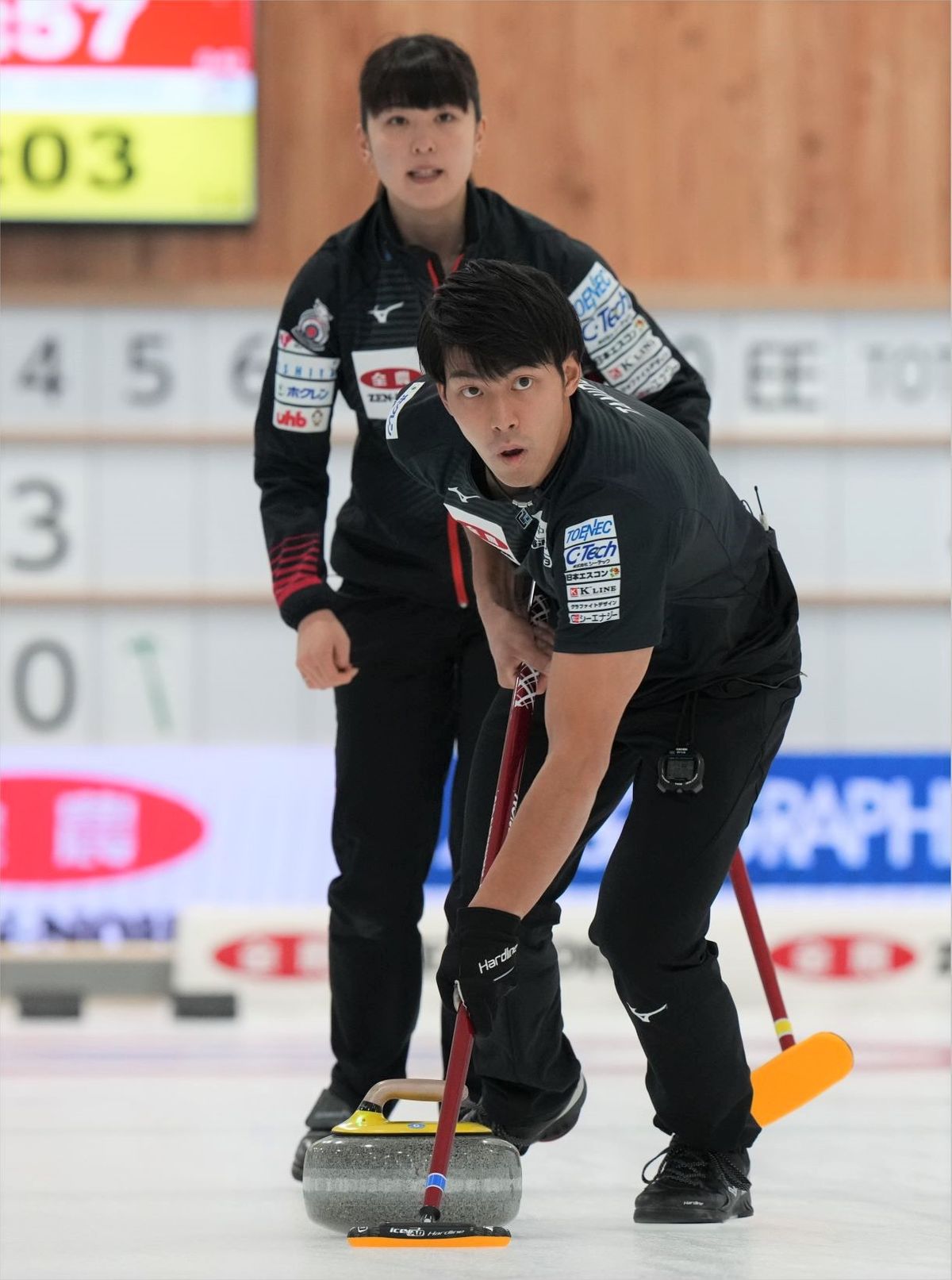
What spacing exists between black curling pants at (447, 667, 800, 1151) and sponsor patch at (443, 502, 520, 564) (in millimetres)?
270

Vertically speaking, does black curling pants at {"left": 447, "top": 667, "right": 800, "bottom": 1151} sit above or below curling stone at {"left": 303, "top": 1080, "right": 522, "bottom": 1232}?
above

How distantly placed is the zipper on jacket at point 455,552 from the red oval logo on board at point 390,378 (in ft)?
0.43

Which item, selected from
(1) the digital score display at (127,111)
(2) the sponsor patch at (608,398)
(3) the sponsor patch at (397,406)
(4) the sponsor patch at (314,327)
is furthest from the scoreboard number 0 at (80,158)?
(2) the sponsor patch at (608,398)

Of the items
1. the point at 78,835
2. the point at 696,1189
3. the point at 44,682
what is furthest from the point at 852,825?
the point at 696,1189

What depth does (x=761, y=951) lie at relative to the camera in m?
2.69

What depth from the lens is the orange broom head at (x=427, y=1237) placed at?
2025mm

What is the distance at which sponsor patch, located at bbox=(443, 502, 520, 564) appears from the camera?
217 centimetres

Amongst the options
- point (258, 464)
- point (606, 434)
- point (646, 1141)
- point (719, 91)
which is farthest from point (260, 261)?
point (606, 434)

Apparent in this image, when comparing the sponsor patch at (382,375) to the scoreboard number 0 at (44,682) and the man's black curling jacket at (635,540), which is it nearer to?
the man's black curling jacket at (635,540)

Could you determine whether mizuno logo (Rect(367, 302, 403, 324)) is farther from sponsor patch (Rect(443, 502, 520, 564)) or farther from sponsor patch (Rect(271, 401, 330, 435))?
sponsor patch (Rect(443, 502, 520, 564))

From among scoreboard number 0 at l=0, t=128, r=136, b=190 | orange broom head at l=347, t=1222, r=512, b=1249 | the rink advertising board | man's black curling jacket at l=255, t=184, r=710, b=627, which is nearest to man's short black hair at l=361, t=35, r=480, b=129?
man's black curling jacket at l=255, t=184, r=710, b=627

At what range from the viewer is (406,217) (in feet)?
8.67

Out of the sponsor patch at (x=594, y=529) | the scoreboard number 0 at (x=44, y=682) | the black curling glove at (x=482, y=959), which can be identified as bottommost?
the black curling glove at (x=482, y=959)

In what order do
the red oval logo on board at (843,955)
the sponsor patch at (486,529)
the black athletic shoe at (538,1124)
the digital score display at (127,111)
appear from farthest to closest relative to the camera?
the digital score display at (127,111), the red oval logo on board at (843,955), the black athletic shoe at (538,1124), the sponsor patch at (486,529)
